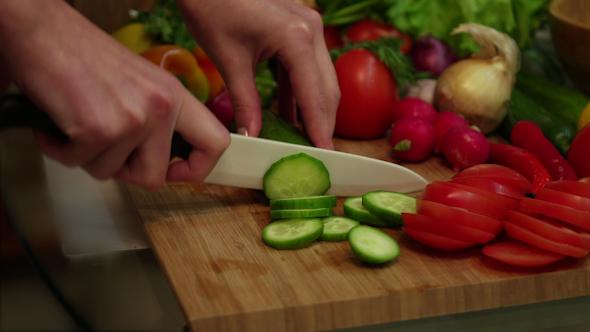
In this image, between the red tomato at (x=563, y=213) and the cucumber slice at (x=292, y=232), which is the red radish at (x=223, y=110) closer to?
the cucumber slice at (x=292, y=232)

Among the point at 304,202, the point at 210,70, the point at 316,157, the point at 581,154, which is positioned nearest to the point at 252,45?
the point at 316,157

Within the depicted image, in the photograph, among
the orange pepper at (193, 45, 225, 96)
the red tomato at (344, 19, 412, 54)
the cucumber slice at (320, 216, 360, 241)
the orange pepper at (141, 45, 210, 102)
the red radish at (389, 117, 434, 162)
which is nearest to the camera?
the cucumber slice at (320, 216, 360, 241)

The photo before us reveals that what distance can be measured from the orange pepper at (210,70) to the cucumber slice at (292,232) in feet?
3.25

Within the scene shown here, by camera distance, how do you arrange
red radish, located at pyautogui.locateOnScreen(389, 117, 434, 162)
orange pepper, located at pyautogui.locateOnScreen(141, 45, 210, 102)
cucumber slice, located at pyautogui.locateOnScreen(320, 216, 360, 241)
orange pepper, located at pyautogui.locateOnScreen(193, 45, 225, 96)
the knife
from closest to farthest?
cucumber slice, located at pyautogui.locateOnScreen(320, 216, 360, 241) < the knife < red radish, located at pyautogui.locateOnScreen(389, 117, 434, 162) < orange pepper, located at pyautogui.locateOnScreen(141, 45, 210, 102) < orange pepper, located at pyautogui.locateOnScreen(193, 45, 225, 96)

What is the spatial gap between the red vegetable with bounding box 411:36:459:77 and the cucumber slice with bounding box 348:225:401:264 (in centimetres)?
111

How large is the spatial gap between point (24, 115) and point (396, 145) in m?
0.97

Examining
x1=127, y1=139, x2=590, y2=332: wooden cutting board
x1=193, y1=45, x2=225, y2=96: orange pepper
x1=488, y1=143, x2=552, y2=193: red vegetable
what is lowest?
x1=193, y1=45, x2=225, y2=96: orange pepper

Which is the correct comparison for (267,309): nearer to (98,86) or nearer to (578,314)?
(98,86)

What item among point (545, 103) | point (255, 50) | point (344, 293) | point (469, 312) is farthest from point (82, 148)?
point (545, 103)

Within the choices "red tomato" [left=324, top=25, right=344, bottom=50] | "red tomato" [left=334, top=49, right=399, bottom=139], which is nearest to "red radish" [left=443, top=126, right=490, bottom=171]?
"red tomato" [left=334, top=49, right=399, bottom=139]

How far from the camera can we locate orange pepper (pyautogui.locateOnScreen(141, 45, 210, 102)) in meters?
1.88

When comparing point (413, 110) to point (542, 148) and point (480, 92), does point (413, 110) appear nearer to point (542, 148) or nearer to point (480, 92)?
point (480, 92)

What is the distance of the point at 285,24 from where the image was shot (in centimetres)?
133

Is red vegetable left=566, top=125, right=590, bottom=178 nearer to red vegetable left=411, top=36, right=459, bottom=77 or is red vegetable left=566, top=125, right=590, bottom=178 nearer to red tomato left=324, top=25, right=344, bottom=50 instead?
red vegetable left=411, top=36, right=459, bottom=77
